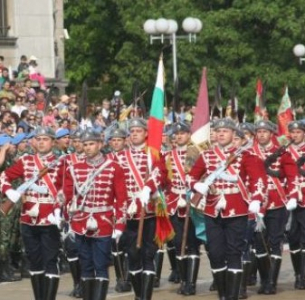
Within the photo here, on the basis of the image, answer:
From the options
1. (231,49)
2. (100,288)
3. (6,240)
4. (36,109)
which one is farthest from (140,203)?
(231,49)

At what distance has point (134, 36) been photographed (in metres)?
47.0

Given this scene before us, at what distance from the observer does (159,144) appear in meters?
16.4

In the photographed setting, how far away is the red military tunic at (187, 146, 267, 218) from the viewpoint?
16.2 meters

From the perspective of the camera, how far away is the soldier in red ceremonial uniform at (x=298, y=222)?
1838 centimetres

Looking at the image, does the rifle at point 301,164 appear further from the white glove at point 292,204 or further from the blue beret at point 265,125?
the white glove at point 292,204

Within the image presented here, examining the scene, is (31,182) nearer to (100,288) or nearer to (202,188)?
(100,288)

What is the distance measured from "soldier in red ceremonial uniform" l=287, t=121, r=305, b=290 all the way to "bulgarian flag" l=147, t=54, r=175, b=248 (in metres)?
2.03

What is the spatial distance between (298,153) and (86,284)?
3.94 metres

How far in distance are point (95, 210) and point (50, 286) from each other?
996mm

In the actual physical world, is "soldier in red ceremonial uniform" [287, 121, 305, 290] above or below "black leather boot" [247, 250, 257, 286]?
above

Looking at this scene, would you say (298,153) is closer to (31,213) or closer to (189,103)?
(31,213)

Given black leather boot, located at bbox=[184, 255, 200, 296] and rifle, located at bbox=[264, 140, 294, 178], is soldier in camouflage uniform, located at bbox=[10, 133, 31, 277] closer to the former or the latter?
black leather boot, located at bbox=[184, 255, 200, 296]

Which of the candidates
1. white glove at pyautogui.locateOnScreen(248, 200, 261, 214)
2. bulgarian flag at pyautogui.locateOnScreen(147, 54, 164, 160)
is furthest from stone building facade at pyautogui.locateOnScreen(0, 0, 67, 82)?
white glove at pyautogui.locateOnScreen(248, 200, 261, 214)

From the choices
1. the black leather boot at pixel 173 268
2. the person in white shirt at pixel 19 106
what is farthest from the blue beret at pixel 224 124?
the person in white shirt at pixel 19 106
